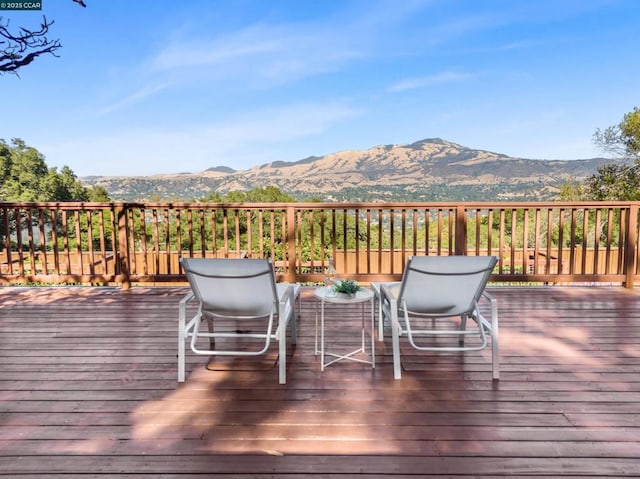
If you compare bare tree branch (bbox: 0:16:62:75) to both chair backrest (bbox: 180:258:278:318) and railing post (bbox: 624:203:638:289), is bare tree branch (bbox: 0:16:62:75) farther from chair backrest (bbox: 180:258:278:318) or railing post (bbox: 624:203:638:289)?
railing post (bbox: 624:203:638:289)

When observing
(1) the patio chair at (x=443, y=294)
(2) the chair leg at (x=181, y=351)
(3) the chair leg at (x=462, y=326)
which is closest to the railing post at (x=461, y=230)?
(3) the chair leg at (x=462, y=326)

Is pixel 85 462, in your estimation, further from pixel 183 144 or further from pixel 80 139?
pixel 80 139

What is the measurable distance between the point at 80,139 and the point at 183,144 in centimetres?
607

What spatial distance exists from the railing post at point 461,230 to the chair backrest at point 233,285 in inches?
116

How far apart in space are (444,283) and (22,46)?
597 centimetres

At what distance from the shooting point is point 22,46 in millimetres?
5121

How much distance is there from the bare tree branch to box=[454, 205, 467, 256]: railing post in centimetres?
556

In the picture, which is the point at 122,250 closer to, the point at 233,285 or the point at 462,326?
the point at 233,285

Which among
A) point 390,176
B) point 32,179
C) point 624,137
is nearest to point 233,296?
point 390,176

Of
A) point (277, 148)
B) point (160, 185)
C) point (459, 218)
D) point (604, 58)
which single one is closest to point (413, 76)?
point (604, 58)

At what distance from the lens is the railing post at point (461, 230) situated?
189 inches

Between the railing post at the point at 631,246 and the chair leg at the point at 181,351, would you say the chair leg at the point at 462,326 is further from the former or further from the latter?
the railing post at the point at 631,246

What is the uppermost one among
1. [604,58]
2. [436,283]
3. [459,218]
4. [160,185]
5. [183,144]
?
[604,58]

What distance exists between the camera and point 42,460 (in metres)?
1.74
